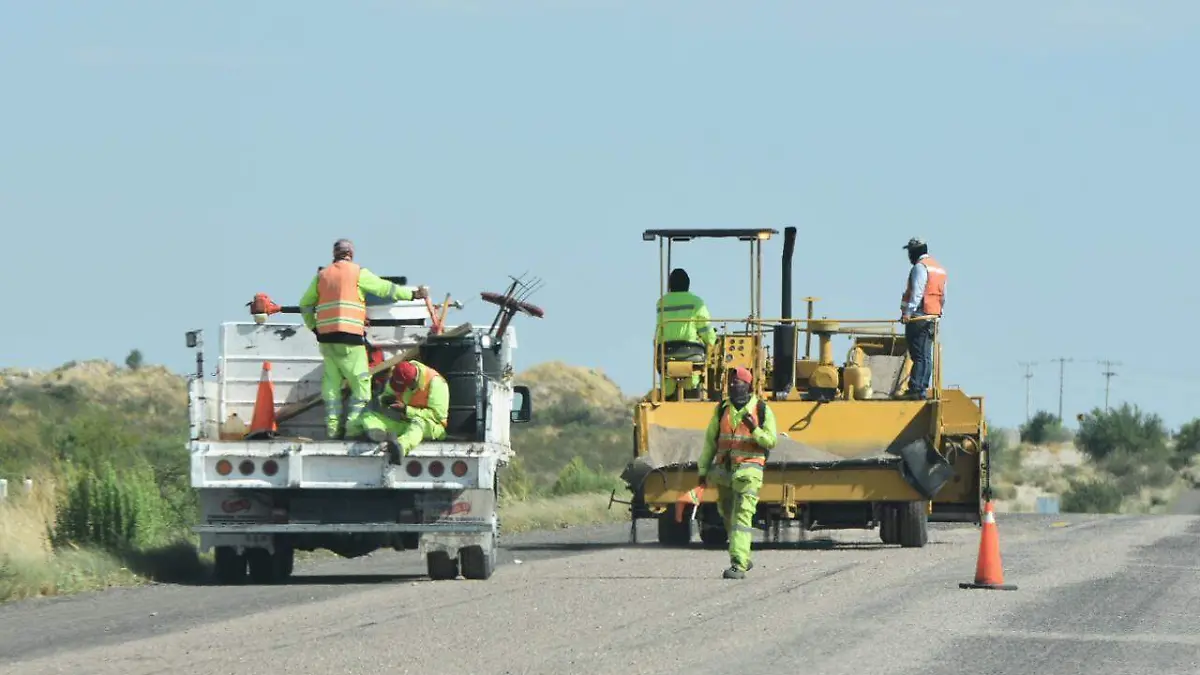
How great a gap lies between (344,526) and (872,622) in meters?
5.32

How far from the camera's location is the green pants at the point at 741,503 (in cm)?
1945

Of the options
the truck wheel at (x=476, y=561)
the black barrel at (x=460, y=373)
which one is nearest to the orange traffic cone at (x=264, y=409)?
the black barrel at (x=460, y=373)

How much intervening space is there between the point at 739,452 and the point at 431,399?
268 centimetres

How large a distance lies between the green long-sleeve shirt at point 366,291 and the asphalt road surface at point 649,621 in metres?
2.28

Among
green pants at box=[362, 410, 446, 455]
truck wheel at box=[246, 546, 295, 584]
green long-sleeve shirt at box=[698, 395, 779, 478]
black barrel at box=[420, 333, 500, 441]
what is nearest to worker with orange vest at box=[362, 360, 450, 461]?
green pants at box=[362, 410, 446, 455]

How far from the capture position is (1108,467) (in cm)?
7600

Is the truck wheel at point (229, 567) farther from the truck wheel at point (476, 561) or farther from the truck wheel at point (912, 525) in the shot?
the truck wheel at point (912, 525)

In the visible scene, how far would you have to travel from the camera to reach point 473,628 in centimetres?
1495

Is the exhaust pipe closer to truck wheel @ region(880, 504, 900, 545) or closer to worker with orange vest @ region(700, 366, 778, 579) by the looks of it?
truck wheel @ region(880, 504, 900, 545)

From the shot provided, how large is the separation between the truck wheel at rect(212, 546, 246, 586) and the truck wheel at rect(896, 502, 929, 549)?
7.65 m

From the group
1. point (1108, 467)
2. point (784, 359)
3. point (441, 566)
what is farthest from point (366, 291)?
point (1108, 467)

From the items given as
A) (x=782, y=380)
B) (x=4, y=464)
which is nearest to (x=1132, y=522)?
(x=782, y=380)

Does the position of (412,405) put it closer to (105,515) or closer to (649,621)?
(105,515)

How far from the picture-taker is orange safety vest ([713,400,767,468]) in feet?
65.3
